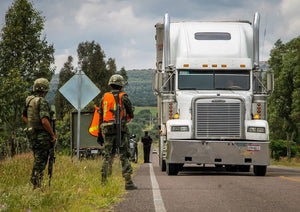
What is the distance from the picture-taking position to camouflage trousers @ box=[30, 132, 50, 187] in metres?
8.02

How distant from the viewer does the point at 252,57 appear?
14.6 meters

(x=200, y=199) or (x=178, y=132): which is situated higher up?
(x=178, y=132)

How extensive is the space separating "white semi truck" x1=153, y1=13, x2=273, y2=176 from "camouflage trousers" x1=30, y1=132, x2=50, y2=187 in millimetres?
5194

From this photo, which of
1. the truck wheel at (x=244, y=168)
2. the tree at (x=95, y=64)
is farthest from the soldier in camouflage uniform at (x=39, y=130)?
the tree at (x=95, y=64)

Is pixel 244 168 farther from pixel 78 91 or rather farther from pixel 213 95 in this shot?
pixel 78 91

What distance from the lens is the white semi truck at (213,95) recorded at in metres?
12.8

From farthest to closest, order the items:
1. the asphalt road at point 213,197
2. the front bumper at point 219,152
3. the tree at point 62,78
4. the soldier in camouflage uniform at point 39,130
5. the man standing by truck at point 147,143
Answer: the tree at point 62,78 → the man standing by truck at point 147,143 → the front bumper at point 219,152 → the soldier in camouflage uniform at point 39,130 → the asphalt road at point 213,197

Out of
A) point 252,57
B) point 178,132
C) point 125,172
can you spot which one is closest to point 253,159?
point 178,132

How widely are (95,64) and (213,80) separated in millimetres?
50294

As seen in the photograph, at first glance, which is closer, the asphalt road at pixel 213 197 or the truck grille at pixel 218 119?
the asphalt road at pixel 213 197

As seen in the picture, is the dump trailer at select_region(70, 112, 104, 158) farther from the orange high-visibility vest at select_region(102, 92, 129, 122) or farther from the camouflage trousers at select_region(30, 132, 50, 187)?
the camouflage trousers at select_region(30, 132, 50, 187)

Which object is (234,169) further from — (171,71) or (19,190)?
(19,190)

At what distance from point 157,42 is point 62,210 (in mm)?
11908

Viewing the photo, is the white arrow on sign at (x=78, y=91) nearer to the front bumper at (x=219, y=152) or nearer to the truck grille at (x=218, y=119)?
the front bumper at (x=219, y=152)
